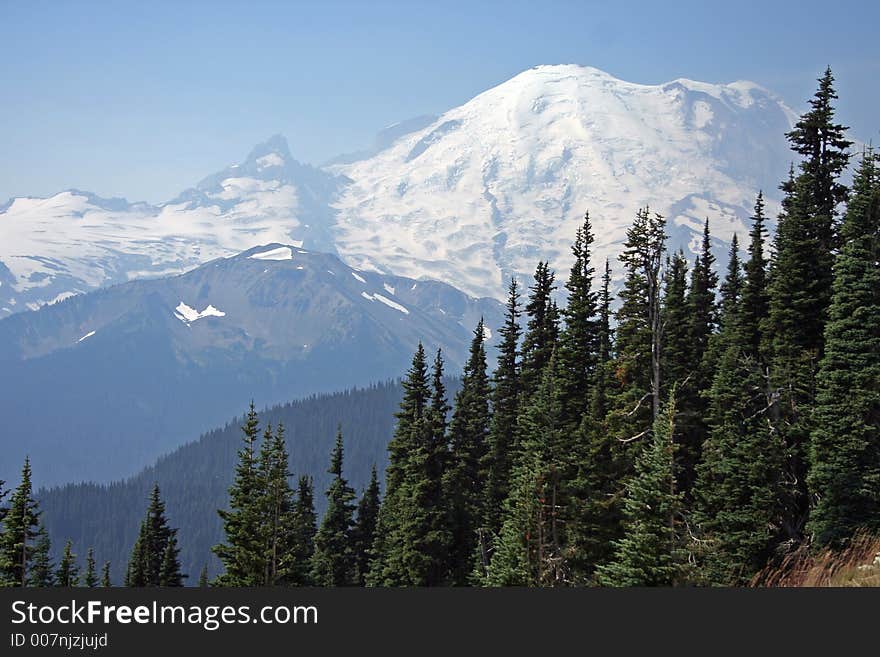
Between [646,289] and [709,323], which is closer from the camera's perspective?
[646,289]

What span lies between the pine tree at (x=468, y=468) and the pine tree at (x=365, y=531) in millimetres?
15434

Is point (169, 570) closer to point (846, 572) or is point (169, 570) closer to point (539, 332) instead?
point (539, 332)

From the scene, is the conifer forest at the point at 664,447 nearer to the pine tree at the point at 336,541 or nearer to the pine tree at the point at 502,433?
the pine tree at the point at 502,433

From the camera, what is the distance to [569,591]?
18.5 m

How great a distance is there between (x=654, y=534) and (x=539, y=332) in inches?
1333

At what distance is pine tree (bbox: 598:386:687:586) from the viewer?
26953mm

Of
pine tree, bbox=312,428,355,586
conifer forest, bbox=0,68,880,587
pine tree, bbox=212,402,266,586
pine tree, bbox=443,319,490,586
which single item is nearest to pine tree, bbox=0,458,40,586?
conifer forest, bbox=0,68,880,587

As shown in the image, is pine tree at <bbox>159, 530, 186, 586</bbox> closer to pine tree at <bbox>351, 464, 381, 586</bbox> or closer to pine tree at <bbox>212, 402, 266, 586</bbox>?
pine tree at <bbox>351, 464, 381, 586</bbox>

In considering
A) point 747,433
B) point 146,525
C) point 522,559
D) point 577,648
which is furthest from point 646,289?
point 146,525

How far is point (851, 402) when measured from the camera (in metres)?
35.9

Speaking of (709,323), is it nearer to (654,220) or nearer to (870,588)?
(654,220)

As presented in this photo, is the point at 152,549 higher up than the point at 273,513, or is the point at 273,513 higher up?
the point at 152,549

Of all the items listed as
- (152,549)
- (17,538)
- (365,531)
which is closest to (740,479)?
(17,538)

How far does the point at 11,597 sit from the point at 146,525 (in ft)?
206
